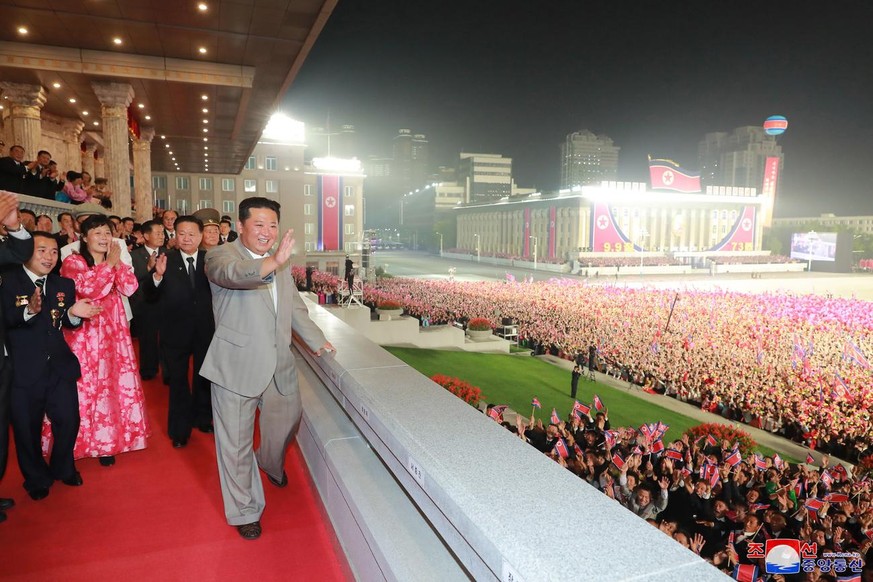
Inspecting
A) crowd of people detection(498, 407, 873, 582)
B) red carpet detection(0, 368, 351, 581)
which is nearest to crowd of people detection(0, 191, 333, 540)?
red carpet detection(0, 368, 351, 581)

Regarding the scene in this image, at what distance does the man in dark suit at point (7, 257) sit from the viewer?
3.18 m

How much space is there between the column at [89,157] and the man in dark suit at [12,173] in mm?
16159

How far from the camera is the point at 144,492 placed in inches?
149

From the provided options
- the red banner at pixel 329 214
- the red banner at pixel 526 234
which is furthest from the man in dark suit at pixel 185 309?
the red banner at pixel 526 234

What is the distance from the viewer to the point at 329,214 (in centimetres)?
5306

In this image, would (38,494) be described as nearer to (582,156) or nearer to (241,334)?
(241,334)

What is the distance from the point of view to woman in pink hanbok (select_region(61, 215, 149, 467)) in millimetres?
4195

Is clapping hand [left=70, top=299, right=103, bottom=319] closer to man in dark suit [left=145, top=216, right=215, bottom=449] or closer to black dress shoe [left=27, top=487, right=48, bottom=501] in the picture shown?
man in dark suit [left=145, top=216, right=215, bottom=449]

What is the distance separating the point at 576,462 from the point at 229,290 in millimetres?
4747

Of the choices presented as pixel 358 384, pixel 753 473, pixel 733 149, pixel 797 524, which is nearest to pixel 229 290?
pixel 358 384

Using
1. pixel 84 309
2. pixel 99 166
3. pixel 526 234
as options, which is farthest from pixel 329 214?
pixel 84 309

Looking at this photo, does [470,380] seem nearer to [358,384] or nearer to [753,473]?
[753,473]

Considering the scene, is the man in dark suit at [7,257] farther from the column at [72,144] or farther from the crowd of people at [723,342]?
the column at [72,144]

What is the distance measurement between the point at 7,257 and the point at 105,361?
128cm
